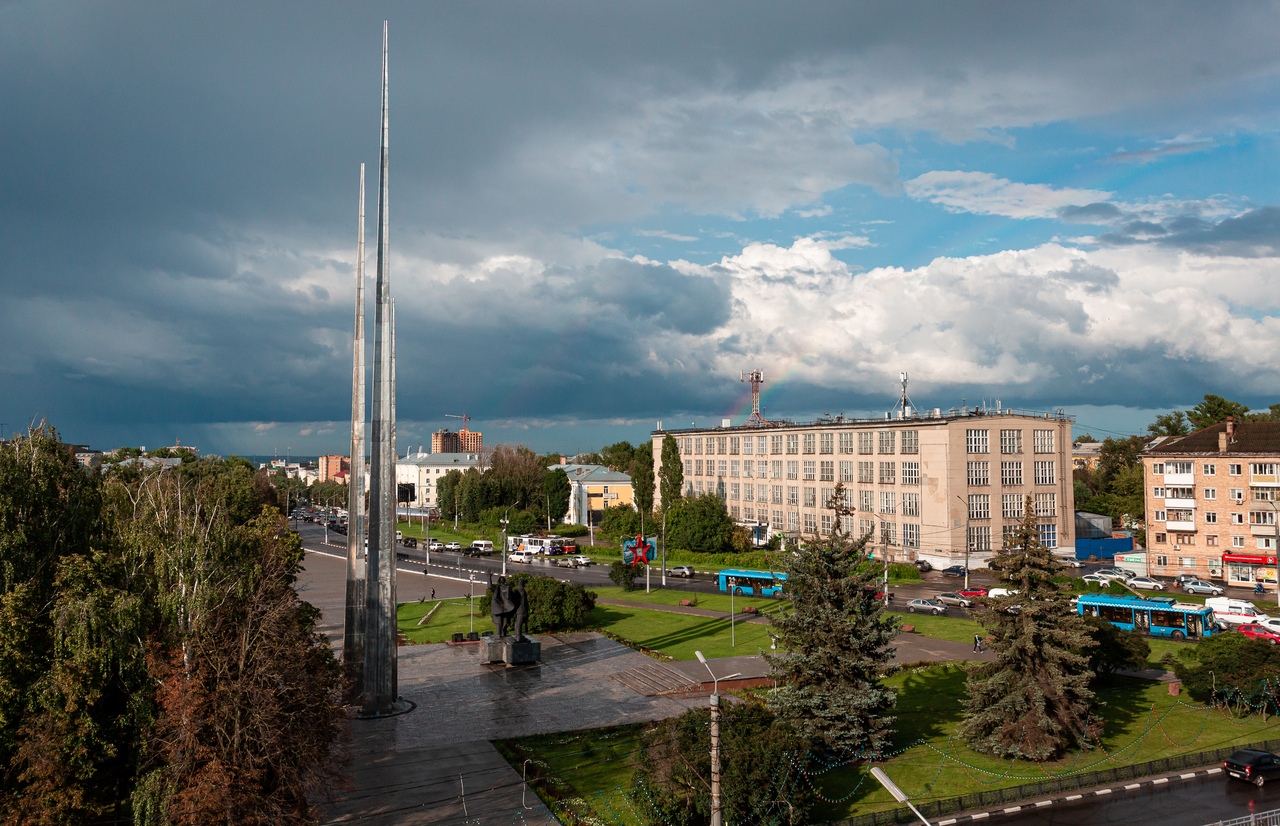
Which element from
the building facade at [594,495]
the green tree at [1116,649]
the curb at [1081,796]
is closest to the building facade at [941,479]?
the green tree at [1116,649]

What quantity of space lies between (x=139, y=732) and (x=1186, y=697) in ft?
A: 131

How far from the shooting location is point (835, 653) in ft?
95.8

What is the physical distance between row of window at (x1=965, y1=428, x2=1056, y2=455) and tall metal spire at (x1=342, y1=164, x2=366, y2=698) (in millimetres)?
61028

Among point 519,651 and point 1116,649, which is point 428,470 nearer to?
point 519,651

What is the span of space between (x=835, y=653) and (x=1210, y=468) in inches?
2390

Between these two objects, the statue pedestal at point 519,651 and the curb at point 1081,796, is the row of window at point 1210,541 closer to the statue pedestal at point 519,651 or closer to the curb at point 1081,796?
the curb at point 1081,796

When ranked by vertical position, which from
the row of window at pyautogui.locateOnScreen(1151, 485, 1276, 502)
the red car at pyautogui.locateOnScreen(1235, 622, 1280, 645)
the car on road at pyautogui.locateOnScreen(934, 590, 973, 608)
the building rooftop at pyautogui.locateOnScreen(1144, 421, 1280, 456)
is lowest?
the car on road at pyautogui.locateOnScreen(934, 590, 973, 608)

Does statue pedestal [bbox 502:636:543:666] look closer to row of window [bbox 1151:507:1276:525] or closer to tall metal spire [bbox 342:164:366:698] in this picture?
tall metal spire [bbox 342:164:366:698]

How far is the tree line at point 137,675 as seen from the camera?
1911 centimetres

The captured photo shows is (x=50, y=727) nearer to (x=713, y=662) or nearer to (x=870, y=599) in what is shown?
(x=870, y=599)

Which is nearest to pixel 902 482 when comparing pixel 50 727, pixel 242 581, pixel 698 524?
pixel 698 524

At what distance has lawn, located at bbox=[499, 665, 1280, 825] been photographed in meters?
27.0

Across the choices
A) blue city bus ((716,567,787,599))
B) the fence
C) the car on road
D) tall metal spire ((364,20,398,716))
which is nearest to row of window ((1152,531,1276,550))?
the car on road

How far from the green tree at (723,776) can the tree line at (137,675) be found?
A: 29.1 feet
